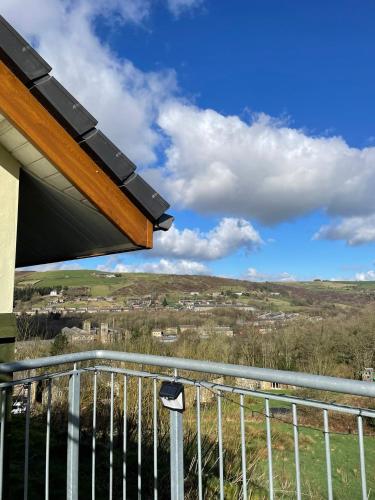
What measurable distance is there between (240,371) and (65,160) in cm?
171

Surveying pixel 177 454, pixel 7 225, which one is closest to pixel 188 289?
pixel 7 225

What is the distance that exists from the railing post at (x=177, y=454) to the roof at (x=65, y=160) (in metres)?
1.27

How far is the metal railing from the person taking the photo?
1917 millimetres

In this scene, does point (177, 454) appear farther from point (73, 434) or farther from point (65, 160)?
point (65, 160)

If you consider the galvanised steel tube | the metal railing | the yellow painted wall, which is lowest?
the metal railing

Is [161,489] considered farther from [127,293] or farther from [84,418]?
[127,293]

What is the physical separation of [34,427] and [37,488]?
187 centimetres

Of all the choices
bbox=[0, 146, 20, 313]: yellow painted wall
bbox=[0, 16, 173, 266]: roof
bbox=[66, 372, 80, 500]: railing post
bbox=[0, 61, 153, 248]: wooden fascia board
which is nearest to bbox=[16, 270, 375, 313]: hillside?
bbox=[0, 16, 173, 266]: roof

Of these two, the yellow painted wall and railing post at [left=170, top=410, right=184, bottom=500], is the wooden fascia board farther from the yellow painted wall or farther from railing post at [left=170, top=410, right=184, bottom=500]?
railing post at [left=170, top=410, right=184, bottom=500]

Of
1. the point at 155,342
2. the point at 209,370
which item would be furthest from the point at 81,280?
the point at 209,370

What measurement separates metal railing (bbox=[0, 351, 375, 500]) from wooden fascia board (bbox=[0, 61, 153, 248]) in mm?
933

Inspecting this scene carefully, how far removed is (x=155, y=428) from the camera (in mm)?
2486

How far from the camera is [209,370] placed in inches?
83.3

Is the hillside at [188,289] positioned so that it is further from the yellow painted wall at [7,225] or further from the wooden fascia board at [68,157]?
the yellow painted wall at [7,225]
